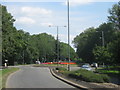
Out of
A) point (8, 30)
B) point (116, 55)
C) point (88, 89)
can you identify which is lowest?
point (88, 89)

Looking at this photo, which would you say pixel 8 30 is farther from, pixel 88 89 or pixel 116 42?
pixel 88 89

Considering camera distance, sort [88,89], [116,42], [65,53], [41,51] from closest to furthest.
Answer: [88,89] < [116,42] < [41,51] < [65,53]

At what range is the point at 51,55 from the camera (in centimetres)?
15362

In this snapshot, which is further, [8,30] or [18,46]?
[18,46]

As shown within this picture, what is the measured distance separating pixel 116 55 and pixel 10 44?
39.3 metres

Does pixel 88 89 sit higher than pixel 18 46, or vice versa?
pixel 18 46

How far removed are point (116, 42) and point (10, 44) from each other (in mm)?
39582

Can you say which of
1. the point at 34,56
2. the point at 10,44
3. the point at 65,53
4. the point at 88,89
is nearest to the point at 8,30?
the point at 10,44

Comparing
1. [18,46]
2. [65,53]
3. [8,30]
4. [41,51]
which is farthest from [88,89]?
[65,53]

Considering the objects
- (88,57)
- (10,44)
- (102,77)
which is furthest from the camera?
(88,57)

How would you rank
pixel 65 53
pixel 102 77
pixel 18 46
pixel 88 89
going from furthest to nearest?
pixel 65 53 < pixel 18 46 < pixel 102 77 < pixel 88 89

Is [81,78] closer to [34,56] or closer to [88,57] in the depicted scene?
[88,57]

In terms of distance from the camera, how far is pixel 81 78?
1003 inches

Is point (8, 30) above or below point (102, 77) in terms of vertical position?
above
